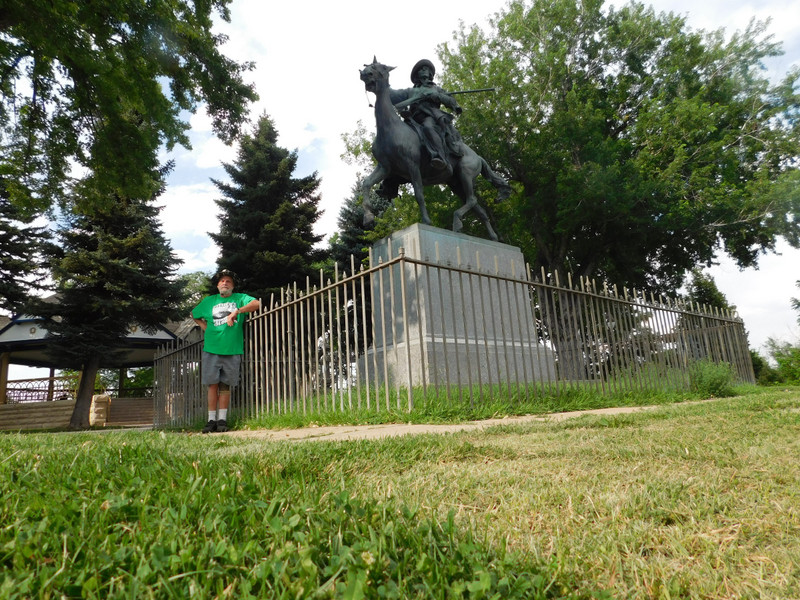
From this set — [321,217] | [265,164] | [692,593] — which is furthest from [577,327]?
[265,164]

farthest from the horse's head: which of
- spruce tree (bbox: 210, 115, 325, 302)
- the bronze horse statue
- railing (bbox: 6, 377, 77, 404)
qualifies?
railing (bbox: 6, 377, 77, 404)

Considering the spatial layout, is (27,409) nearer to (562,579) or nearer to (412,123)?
(412,123)

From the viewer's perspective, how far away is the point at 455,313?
7.48 meters

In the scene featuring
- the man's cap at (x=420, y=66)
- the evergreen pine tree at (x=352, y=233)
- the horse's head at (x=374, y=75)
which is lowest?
the horse's head at (x=374, y=75)

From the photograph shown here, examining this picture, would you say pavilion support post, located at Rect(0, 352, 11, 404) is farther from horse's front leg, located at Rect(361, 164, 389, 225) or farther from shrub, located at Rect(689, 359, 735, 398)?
shrub, located at Rect(689, 359, 735, 398)

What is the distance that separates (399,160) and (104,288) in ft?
51.8

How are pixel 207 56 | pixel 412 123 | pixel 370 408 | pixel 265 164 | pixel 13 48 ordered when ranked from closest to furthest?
pixel 370 408 < pixel 412 123 < pixel 13 48 < pixel 207 56 < pixel 265 164

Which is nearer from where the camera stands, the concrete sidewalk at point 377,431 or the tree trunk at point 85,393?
the concrete sidewalk at point 377,431

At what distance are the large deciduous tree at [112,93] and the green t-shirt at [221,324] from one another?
232 inches

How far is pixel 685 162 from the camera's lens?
64.2 feet

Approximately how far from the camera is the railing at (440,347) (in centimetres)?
648

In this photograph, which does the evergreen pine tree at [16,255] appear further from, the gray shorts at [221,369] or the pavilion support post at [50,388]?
the gray shorts at [221,369]

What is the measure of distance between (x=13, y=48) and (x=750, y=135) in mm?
23317

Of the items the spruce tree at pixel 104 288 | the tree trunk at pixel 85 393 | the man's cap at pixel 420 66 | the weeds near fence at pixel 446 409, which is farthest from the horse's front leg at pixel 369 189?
the tree trunk at pixel 85 393
